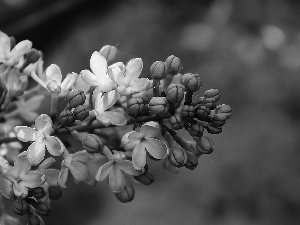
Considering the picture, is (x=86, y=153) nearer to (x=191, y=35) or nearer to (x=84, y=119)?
(x=84, y=119)

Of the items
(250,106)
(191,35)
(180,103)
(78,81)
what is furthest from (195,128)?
(191,35)

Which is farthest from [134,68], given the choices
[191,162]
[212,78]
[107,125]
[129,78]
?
[212,78]

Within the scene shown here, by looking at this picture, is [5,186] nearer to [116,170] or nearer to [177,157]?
[116,170]

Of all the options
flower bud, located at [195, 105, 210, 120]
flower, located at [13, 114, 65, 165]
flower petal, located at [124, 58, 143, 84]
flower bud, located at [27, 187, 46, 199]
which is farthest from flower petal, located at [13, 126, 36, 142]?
flower bud, located at [195, 105, 210, 120]

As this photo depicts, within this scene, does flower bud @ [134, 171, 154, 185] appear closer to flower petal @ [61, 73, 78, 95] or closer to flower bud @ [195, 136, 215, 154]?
flower bud @ [195, 136, 215, 154]

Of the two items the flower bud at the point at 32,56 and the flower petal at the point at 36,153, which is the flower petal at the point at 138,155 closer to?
the flower petal at the point at 36,153
